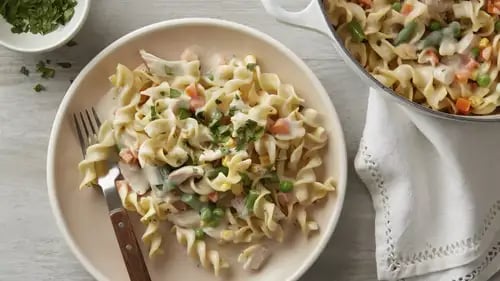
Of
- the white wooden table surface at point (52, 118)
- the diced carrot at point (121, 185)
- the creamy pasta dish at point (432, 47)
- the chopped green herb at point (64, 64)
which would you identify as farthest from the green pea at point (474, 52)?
the chopped green herb at point (64, 64)

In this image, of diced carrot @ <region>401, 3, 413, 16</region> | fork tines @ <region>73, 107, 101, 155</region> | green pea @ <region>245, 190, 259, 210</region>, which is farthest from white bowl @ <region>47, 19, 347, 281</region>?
diced carrot @ <region>401, 3, 413, 16</region>

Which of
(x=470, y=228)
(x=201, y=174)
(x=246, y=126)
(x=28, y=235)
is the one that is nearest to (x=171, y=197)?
(x=201, y=174)

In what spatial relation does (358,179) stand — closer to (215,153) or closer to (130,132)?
(215,153)

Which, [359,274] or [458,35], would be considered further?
[359,274]

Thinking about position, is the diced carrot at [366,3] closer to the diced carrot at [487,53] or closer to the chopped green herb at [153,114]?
the diced carrot at [487,53]

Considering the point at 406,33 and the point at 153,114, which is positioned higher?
the point at 406,33

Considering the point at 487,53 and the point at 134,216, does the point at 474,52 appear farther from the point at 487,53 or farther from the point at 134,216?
the point at 134,216

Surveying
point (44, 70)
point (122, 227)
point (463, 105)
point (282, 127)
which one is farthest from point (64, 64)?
point (463, 105)
